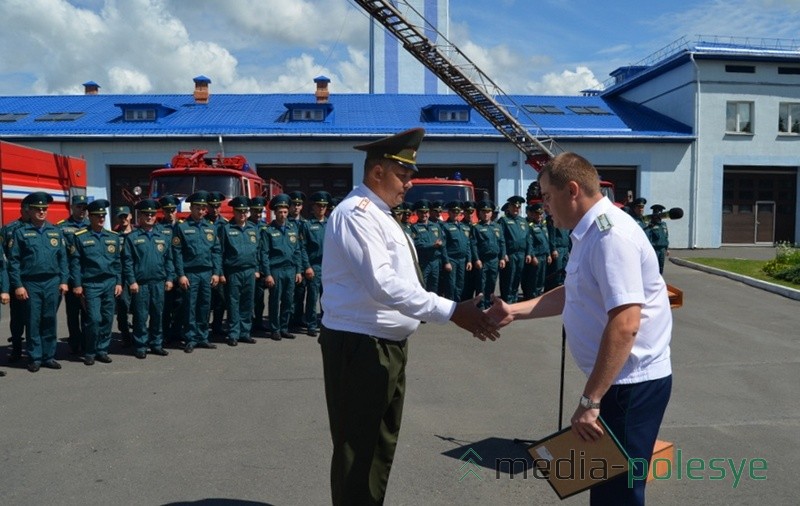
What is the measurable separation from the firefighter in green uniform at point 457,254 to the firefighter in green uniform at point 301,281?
106 inches

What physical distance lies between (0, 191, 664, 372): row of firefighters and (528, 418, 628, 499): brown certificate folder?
140 inches

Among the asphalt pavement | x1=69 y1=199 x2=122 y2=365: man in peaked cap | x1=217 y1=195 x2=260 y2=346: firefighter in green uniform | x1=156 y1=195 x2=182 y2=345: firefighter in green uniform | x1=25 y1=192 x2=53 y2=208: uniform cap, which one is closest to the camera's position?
the asphalt pavement

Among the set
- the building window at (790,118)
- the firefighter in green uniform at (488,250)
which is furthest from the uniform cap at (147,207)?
the building window at (790,118)

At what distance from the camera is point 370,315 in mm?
2840

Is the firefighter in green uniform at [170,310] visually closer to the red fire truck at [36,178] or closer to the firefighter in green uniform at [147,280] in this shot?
the firefighter in green uniform at [147,280]

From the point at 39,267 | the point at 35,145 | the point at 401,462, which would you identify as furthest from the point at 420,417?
the point at 35,145

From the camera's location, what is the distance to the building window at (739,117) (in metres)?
24.0

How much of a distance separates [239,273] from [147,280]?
1143mm

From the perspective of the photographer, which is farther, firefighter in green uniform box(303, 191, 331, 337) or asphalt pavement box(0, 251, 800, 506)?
firefighter in green uniform box(303, 191, 331, 337)

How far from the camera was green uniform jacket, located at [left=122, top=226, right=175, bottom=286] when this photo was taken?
756 cm

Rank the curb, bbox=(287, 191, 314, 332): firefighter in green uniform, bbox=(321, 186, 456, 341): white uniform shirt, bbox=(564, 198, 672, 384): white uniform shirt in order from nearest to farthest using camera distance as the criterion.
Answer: bbox=(564, 198, 672, 384): white uniform shirt
bbox=(321, 186, 456, 341): white uniform shirt
bbox=(287, 191, 314, 332): firefighter in green uniform
the curb

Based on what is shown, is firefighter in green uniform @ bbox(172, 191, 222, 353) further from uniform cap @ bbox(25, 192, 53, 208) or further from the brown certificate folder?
the brown certificate folder

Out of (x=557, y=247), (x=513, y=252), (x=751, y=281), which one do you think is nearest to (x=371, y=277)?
(x=513, y=252)

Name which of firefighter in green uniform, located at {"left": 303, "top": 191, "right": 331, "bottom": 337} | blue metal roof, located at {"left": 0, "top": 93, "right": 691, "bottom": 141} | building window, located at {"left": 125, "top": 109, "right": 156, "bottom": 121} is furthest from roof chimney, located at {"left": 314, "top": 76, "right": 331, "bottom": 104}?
firefighter in green uniform, located at {"left": 303, "top": 191, "right": 331, "bottom": 337}
